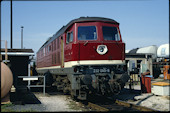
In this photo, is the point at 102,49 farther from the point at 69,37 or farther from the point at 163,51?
the point at 163,51

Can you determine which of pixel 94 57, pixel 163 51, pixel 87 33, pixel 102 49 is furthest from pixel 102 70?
pixel 163 51

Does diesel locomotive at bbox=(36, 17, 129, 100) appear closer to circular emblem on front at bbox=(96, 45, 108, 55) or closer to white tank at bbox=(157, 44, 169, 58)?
circular emblem on front at bbox=(96, 45, 108, 55)

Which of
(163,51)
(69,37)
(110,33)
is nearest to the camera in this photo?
(110,33)

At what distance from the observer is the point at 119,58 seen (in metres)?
11.3

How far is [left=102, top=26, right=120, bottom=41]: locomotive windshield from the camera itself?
37.1 ft

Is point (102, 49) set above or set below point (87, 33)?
below

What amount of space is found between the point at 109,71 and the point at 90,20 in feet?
8.81

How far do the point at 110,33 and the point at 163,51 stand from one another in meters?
23.3

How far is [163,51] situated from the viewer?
32562 mm

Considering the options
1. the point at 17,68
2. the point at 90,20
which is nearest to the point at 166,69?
the point at 17,68

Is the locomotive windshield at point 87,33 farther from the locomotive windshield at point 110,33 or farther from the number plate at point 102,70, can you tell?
the number plate at point 102,70

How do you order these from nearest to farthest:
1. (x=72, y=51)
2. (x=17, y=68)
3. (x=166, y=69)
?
(x=72, y=51) < (x=17, y=68) < (x=166, y=69)

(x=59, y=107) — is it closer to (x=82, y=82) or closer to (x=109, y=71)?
(x=82, y=82)

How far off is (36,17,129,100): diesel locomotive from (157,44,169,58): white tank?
73.9ft
